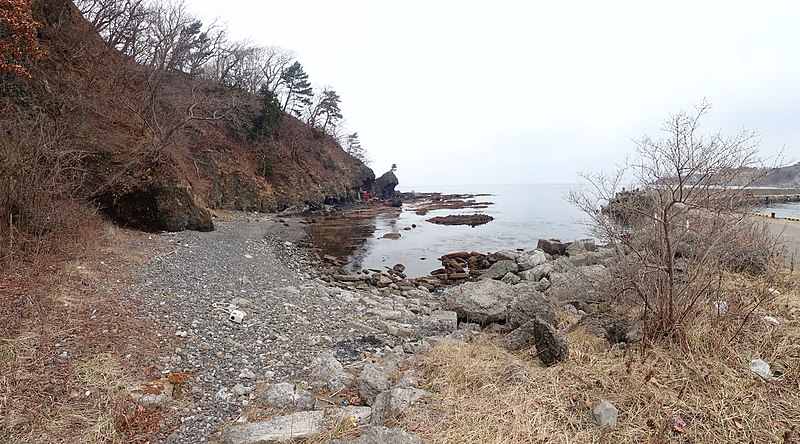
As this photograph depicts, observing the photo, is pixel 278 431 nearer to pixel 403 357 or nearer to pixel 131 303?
pixel 403 357

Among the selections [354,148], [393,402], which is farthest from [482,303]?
[354,148]

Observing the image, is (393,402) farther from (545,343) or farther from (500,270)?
(500,270)

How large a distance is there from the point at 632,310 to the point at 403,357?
315 cm

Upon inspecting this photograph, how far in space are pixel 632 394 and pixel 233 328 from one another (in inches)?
203

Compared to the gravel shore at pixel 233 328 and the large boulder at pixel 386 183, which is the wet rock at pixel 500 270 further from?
the large boulder at pixel 386 183

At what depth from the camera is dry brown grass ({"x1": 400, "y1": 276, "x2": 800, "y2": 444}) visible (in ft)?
8.97

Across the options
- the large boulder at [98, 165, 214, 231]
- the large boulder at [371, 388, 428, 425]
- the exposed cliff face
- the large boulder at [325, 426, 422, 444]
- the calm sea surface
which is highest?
the exposed cliff face

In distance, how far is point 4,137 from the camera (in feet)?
23.3

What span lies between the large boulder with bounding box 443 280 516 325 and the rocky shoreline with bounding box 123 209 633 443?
0.08ft

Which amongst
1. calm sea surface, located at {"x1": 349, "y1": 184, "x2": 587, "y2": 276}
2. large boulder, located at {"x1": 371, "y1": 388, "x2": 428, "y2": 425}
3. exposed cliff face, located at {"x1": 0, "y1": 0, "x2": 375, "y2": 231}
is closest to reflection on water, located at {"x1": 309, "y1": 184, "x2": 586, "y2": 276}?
calm sea surface, located at {"x1": 349, "y1": 184, "x2": 587, "y2": 276}

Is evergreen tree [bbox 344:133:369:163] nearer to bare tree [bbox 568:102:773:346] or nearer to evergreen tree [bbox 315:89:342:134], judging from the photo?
evergreen tree [bbox 315:89:342:134]

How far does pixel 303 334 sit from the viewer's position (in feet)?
19.4

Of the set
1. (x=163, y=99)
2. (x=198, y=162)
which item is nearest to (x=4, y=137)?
(x=163, y=99)

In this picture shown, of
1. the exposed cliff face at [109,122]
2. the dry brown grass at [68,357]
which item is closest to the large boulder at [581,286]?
the dry brown grass at [68,357]
